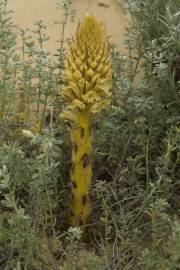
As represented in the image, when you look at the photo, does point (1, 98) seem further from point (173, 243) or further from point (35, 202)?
point (173, 243)

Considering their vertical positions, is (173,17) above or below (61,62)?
above

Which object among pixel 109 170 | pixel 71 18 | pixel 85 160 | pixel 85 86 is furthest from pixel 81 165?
pixel 71 18

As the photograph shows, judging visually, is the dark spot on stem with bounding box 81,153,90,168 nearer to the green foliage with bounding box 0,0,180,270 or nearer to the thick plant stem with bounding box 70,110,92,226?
the thick plant stem with bounding box 70,110,92,226

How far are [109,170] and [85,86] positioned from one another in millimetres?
702

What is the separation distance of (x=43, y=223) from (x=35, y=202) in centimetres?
8

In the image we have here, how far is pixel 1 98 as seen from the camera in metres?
2.64

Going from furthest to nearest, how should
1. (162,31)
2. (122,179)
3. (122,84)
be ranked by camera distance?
(162,31) → (122,84) → (122,179)

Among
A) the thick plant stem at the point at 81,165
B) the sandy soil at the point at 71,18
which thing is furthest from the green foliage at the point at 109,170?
the sandy soil at the point at 71,18

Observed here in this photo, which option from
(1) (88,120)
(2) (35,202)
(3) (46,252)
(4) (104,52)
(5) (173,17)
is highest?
(5) (173,17)

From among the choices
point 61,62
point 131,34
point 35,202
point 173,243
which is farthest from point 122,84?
point 173,243

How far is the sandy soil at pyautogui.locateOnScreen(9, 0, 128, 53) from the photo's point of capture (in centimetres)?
382

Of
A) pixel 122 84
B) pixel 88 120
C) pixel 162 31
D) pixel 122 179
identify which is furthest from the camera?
pixel 162 31

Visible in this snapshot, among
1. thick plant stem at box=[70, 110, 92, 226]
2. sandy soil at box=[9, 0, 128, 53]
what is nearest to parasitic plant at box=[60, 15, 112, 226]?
thick plant stem at box=[70, 110, 92, 226]

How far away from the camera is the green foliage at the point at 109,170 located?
2.14 meters
